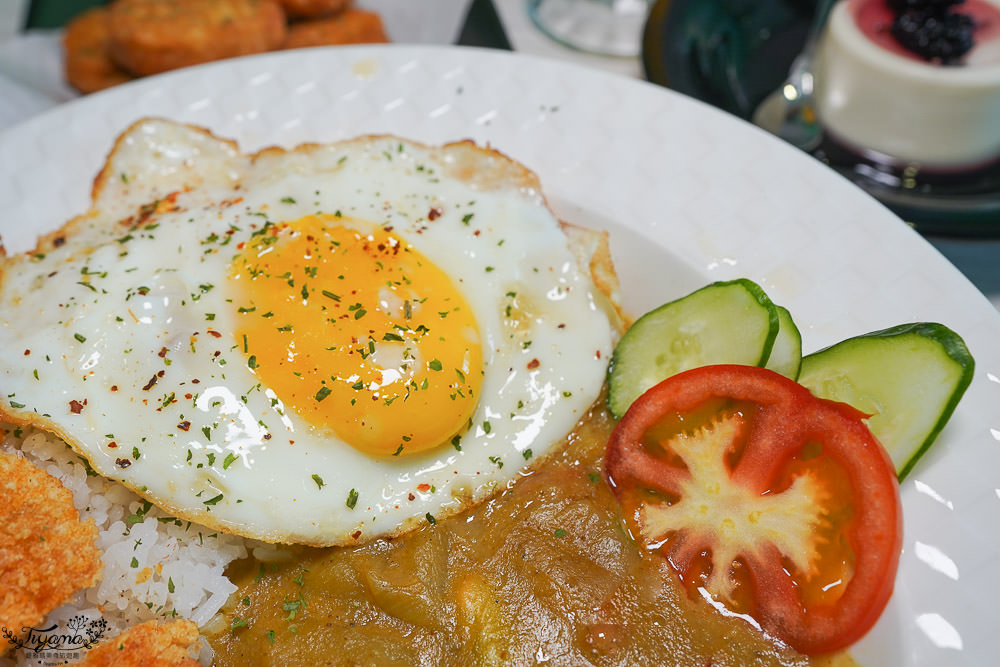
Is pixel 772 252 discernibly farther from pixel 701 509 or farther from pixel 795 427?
pixel 701 509

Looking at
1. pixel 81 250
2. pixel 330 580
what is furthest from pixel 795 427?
pixel 81 250

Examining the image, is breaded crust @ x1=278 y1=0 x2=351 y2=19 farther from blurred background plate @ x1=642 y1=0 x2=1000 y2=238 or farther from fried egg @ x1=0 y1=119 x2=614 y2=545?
fried egg @ x1=0 y1=119 x2=614 y2=545

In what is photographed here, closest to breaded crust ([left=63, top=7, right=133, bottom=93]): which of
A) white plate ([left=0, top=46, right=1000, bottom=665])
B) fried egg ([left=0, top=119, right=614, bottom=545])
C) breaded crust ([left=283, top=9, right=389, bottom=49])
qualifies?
breaded crust ([left=283, top=9, right=389, bottom=49])

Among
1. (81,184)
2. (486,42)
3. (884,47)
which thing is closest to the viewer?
(81,184)

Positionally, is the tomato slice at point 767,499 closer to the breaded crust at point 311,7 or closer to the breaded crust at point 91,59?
the breaded crust at point 311,7

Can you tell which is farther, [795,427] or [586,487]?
[586,487]

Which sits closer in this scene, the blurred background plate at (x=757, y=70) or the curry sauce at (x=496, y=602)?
the curry sauce at (x=496, y=602)

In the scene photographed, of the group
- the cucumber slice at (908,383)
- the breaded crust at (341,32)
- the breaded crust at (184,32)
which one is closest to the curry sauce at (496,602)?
the cucumber slice at (908,383)
